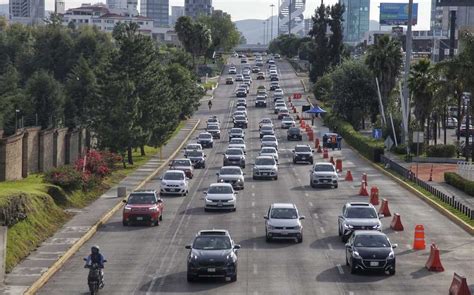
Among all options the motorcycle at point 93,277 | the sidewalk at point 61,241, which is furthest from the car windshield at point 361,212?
the motorcycle at point 93,277

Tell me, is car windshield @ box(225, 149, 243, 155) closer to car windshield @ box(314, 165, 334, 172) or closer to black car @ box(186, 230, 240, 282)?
car windshield @ box(314, 165, 334, 172)

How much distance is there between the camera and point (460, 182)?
185ft

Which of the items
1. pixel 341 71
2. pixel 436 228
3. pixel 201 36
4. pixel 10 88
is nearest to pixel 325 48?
pixel 201 36

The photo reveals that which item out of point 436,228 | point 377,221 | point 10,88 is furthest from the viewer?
point 10,88

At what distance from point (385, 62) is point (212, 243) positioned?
210ft

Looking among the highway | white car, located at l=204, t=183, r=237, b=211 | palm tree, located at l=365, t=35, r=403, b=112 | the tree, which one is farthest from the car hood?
the tree

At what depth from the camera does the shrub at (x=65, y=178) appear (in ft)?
157

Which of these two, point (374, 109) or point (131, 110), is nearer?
point (131, 110)

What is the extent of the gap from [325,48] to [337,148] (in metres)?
65.2

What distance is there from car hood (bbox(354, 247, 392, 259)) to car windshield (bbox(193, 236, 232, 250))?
13.0ft

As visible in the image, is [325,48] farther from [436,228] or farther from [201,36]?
[436,228]

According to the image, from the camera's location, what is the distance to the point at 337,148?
90125 mm

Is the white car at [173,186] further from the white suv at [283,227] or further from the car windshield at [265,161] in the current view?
the white suv at [283,227]

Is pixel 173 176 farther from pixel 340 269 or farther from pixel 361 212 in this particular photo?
pixel 340 269
